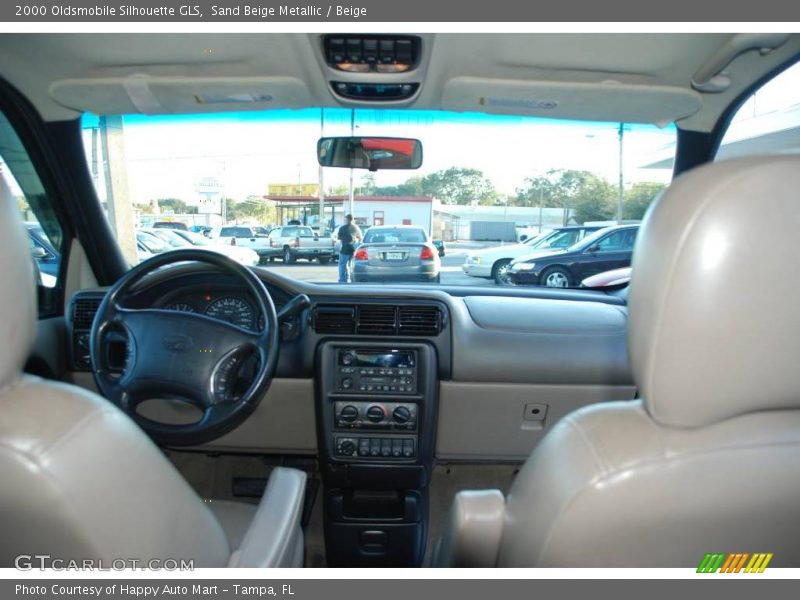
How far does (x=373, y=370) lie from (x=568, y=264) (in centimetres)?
149

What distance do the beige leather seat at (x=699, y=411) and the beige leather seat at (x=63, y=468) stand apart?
805 millimetres

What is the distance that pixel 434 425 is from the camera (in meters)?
2.84

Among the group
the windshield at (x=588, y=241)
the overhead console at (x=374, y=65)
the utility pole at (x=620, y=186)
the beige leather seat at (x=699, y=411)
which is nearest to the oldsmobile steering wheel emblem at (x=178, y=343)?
the overhead console at (x=374, y=65)

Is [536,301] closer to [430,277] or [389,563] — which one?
[430,277]

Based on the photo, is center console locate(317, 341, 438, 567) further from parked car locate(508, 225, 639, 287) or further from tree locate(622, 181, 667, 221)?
tree locate(622, 181, 667, 221)

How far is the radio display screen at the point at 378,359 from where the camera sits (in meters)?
2.75

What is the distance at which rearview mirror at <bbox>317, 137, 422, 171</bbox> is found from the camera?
119 inches

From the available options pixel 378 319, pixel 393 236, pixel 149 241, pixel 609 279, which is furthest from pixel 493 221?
pixel 149 241

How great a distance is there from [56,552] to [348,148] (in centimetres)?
242

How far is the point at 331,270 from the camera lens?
3270 mm

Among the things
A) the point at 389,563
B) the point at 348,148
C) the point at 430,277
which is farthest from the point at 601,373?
the point at 348,148

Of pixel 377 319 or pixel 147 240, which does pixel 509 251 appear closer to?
pixel 377 319

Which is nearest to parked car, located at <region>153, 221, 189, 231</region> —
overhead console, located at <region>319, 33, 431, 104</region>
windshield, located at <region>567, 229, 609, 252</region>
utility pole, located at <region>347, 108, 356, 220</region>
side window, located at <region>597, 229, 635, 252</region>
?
utility pole, located at <region>347, 108, 356, 220</region>

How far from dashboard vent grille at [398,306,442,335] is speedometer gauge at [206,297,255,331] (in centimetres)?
74
